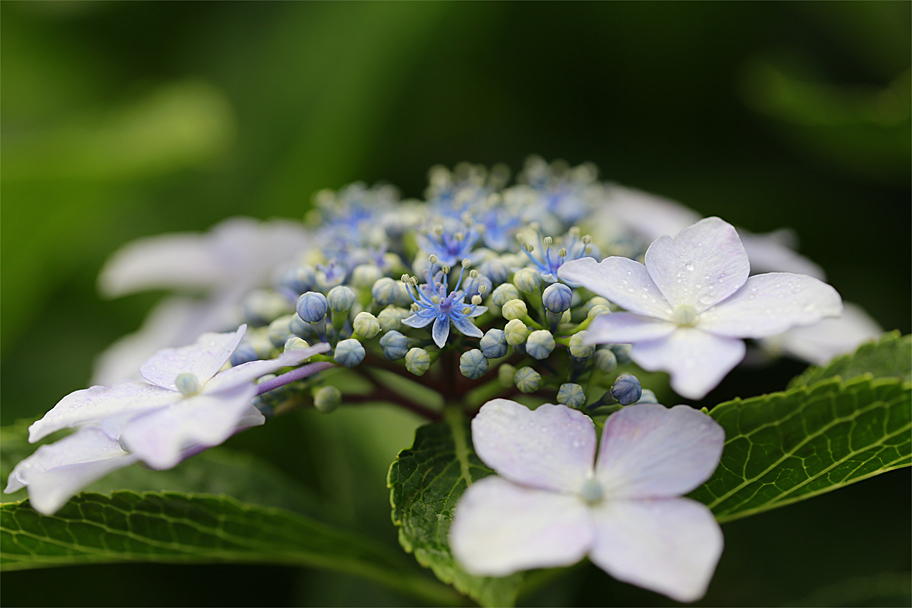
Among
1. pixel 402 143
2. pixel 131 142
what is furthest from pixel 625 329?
pixel 402 143

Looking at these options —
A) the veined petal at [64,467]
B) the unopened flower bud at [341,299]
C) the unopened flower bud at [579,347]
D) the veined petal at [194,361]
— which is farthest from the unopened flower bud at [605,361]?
the veined petal at [64,467]

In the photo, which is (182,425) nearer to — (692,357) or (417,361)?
(417,361)

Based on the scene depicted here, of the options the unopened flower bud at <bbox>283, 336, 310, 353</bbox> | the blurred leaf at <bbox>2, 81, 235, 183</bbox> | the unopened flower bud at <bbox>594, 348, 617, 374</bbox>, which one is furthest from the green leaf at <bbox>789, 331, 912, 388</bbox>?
the blurred leaf at <bbox>2, 81, 235, 183</bbox>

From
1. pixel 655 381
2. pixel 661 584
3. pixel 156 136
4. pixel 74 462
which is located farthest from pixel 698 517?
pixel 156 136

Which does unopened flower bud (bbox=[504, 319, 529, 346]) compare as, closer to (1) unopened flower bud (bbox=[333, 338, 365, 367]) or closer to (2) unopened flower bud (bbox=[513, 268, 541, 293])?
(2) unopened flower bud (bbox=[513, 268, 541, 293])

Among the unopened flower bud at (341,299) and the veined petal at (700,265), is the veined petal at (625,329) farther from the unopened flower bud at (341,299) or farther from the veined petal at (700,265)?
the unopened flower bud at (341,299)

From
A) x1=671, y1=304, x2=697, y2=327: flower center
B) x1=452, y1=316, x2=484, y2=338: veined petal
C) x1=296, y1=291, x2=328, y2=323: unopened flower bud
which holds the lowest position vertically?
x1=452, y1=316, x2=484, y2=338: veined petal
